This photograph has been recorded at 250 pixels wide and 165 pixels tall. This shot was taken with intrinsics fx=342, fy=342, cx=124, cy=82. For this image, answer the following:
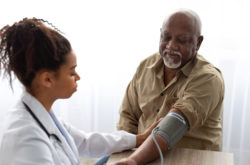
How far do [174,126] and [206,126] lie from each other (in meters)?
0.30

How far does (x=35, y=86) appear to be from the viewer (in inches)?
45.5

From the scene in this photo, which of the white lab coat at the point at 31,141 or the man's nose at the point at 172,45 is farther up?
the man's nose at the point at 172,45

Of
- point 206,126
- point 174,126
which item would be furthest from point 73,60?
point 206,126

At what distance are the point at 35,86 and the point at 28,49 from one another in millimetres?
147

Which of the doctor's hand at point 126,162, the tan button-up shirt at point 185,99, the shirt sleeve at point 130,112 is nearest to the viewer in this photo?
the doctor's hand at point 126,162

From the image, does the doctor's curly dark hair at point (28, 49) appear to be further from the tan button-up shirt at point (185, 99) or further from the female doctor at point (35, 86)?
the tan button-up shirt at point (185, 99)

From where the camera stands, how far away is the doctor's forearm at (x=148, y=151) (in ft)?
4.42

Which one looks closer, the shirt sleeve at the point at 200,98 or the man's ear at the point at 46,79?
the man's ear at the point at 46,79

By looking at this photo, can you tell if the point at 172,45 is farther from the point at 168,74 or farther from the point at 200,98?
the point at 200,98

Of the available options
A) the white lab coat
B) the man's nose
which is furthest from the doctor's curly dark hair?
the man's nose

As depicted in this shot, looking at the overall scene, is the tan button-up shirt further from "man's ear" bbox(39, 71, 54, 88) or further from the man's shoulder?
"man's ear" bbox(39, 71, 54, 88)

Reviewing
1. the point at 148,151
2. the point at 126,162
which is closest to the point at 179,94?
the point at 148,151

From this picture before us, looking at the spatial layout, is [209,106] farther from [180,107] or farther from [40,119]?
[40,119]

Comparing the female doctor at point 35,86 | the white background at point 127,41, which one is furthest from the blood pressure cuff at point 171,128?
the white background at point 127,41
